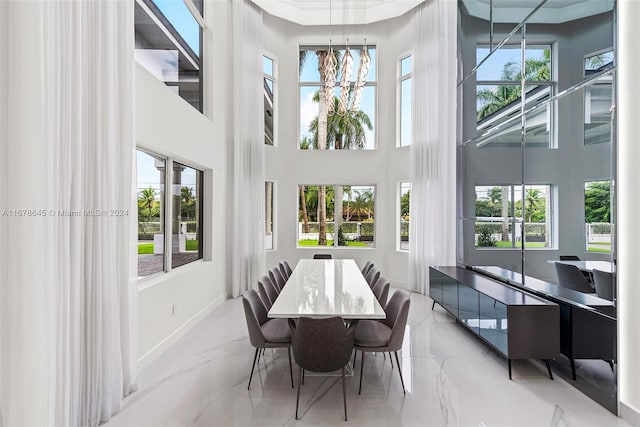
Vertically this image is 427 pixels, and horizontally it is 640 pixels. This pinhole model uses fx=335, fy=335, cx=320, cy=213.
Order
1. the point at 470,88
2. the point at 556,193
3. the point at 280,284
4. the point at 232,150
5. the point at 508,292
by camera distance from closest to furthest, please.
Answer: the point at 556,193, the point at 508,292, the point at 280,284, the point at 470,88, the point at 232,150

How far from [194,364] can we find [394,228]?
4.82 metres

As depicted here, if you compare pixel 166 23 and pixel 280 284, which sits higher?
pixel 166 23

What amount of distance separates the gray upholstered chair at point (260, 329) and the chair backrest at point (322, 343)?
376mm

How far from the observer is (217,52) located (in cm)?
548

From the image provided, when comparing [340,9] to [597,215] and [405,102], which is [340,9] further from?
[597,215]

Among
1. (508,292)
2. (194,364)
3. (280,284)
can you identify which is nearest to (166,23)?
(280,284)

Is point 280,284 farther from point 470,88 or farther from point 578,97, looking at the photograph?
point 470,88

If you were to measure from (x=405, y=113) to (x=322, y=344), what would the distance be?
576 centimetres

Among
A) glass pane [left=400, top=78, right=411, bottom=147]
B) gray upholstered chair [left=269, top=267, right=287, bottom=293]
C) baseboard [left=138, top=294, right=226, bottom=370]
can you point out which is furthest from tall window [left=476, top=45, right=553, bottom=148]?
baseboard [left=138, top=294, right=226, bottom=370]

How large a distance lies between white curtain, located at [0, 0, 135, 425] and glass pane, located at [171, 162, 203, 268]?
1.59m

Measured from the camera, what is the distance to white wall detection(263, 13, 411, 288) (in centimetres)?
704

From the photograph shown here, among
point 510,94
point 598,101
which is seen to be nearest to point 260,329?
point 598,101

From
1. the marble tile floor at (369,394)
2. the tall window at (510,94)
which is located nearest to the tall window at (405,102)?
the tall window at (510,94)

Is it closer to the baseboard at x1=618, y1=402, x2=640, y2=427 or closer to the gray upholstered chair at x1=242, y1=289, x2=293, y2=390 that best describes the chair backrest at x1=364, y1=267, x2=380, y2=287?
the gray upholstered chair at x1=242, y1=289, x2=293, y2=390
